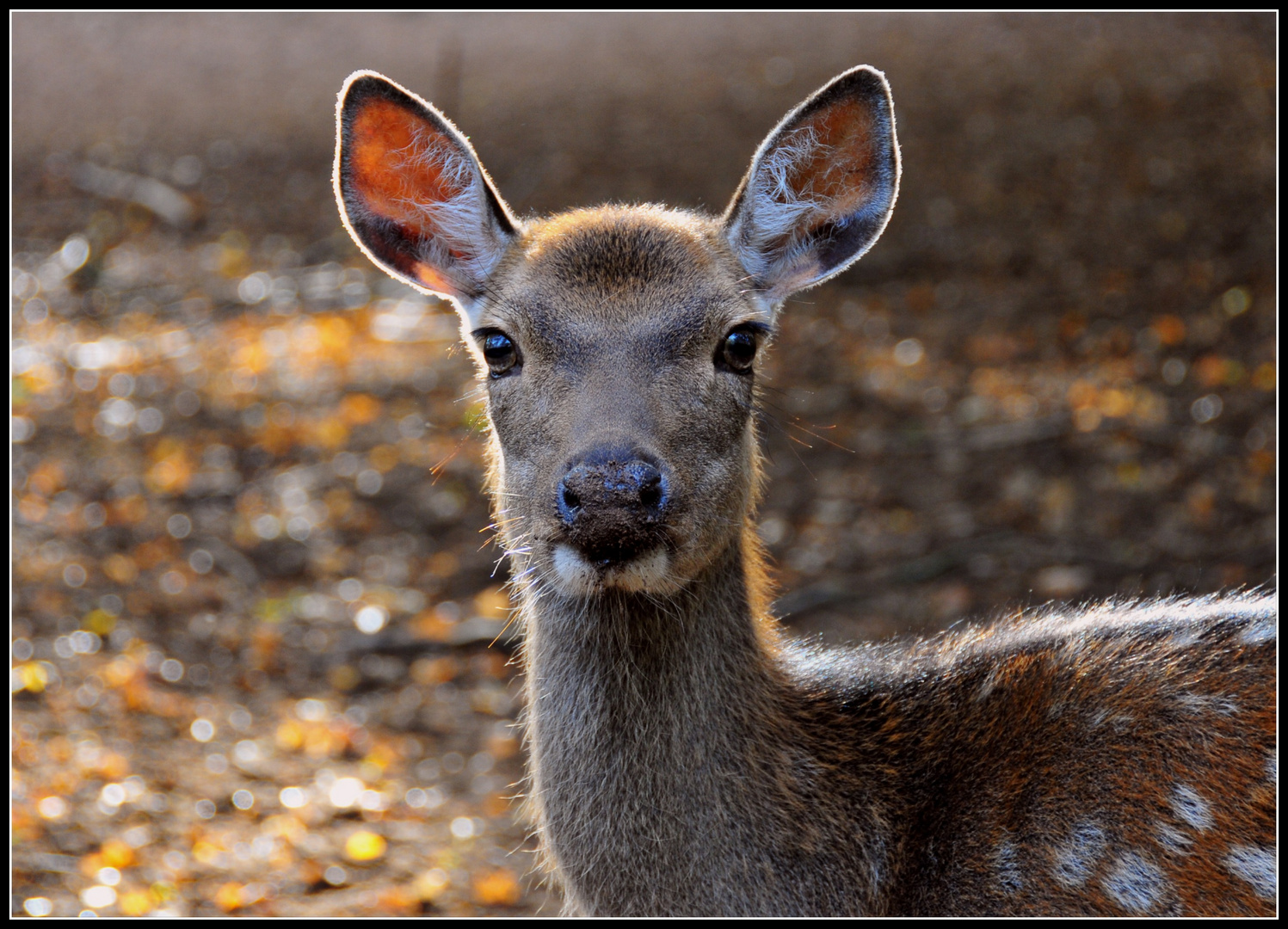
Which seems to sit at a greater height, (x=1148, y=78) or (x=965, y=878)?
(x=1148, y=78)

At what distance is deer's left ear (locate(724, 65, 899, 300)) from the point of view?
136 inches

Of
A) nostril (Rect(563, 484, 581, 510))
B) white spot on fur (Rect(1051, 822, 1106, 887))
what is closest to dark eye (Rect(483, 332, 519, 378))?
nostril (Rect(563, 484, 581, 510))

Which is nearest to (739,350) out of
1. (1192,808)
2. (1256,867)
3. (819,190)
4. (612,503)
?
(819,190)

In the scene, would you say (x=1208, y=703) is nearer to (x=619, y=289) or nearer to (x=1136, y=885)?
(x=1136, y=885)

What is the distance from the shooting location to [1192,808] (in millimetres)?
3025

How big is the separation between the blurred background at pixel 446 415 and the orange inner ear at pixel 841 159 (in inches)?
54.6

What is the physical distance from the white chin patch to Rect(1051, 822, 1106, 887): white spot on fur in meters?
1.26

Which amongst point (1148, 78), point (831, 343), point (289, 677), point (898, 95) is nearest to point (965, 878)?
point (289, 677)

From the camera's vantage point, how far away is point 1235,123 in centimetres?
1223

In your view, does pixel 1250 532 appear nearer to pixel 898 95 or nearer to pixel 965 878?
pixel 965 878

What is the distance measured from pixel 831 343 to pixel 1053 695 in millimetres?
6756

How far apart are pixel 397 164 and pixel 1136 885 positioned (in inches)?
113

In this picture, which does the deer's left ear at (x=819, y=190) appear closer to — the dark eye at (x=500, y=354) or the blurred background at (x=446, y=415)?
the dark eye at (x=500, y=354)

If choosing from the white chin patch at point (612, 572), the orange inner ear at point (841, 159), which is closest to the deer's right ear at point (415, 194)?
the orange inner ear at point (841, 159)
